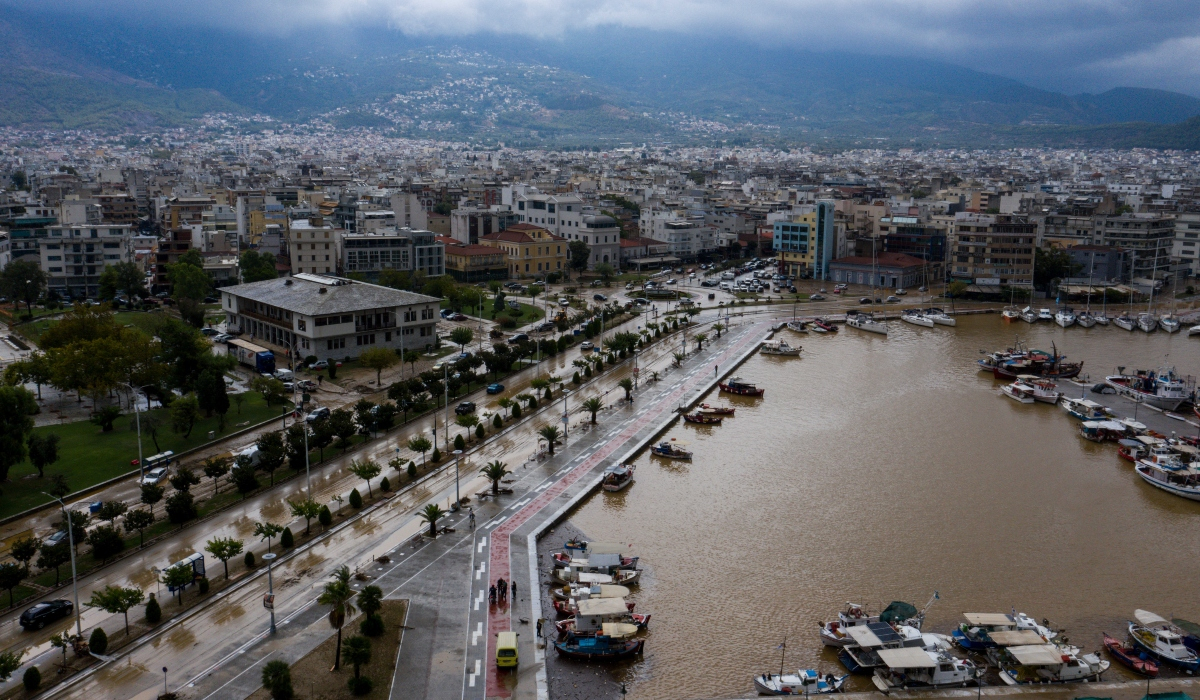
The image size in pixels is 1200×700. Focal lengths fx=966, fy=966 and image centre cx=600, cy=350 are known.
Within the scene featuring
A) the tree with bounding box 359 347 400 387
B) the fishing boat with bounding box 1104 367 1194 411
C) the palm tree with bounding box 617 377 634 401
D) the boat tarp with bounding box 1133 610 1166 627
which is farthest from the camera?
the fishing boat with bounding box 1104 367 1194 411

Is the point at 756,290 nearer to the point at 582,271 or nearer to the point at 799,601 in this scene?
the point at 582,271

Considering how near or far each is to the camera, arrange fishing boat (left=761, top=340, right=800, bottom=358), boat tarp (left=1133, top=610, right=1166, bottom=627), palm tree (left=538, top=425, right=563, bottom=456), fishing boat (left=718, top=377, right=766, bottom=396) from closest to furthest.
A: boat tarp (left=1133, top=610, right=1166, bottom=627) < palm tree (left=538, top=425, right=563, bottom=456) < fishing boat (left=718, top=377, right=766, bottom=396) < fishing boat (left=761, top=340, right=800, bottom=358)

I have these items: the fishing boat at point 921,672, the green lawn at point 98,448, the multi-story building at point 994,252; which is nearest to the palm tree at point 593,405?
the green lawn at point 98,448

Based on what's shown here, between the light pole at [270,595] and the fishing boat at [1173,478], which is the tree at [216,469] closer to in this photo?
the light pole at [270,595]

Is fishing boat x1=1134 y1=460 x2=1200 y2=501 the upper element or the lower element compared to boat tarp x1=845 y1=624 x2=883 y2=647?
upper

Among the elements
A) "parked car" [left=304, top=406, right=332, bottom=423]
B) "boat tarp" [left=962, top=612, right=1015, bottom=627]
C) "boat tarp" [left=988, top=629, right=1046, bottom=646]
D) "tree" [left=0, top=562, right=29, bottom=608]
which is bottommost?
"boat tarp" [left=988, top=629, right=1046, bottom=646]

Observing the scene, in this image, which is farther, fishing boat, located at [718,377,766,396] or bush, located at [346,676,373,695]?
fishing boat, located at [718,377,766,396]

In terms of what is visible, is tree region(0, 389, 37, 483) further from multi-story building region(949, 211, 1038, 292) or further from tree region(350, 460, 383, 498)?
multi-story building region(949, 211, 1038, 292)

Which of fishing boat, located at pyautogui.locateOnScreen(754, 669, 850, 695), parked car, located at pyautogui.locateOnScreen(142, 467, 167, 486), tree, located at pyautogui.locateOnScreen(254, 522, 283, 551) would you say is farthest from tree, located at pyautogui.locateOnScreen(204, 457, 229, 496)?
fishing boat, located at pyautogui.locateOnScreen(754, 669, 850, 695)
